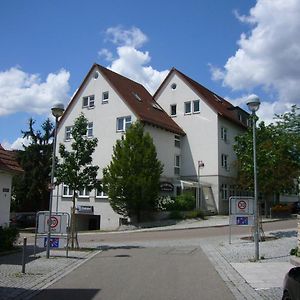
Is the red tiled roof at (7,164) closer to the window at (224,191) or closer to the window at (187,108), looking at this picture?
the window at (224,191)

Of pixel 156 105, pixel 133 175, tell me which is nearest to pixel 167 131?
pixel 156 105

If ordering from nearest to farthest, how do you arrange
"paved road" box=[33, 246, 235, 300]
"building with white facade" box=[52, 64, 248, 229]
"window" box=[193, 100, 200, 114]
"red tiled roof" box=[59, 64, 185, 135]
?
1. "paved road" box=[33, 246, 235, 300]
2. "red tiled roof" box=[59, 64, 185, 135]
3. "building with white facade" box=[52, 64, 248, 229]
4. "window" box=[193, 100, 200, 114]

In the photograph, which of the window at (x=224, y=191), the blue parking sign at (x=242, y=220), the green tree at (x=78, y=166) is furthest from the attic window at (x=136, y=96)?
the blue parking sign at (x=242, y=220)

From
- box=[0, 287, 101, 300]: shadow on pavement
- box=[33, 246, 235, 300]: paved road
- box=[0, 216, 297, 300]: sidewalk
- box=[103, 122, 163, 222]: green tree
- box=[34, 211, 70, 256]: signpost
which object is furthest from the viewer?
box=[103, 122, 163, 222]: green tree

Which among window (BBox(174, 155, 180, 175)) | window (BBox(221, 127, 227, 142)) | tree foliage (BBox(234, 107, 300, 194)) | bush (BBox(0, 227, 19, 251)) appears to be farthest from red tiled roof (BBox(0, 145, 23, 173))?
window (BBox(221, 127, 227, 142))

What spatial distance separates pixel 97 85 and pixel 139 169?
40.3 feet

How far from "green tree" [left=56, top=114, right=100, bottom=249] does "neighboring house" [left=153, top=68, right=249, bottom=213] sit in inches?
833

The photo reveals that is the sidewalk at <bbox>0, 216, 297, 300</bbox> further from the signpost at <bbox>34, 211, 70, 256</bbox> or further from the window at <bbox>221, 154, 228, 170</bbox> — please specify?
the window at <bbox>221, 154, 228, 170</bbox>

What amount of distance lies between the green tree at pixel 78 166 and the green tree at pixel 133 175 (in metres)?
13.0

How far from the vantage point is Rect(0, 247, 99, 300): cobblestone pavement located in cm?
975

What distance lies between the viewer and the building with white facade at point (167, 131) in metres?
40.3

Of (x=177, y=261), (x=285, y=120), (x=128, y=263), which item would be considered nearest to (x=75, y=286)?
(x=128, y=263)

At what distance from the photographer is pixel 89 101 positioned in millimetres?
43625

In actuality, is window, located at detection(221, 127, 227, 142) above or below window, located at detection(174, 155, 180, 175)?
above
